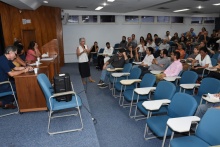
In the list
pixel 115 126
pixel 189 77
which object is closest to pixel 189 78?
pixel 189 77

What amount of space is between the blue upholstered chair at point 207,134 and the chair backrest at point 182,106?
26 centimetres

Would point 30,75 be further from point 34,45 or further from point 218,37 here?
point 218,37

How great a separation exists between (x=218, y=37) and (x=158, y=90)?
726 centimetres

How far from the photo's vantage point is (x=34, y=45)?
548 cm

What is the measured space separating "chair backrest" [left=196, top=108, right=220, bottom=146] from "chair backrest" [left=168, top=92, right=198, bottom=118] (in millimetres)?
263

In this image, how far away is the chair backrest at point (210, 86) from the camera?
3036 millimetres

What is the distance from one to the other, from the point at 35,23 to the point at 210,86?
6.97 meters

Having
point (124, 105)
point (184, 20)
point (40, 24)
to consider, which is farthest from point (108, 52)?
point (184, 20)

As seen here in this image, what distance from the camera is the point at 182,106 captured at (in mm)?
2471

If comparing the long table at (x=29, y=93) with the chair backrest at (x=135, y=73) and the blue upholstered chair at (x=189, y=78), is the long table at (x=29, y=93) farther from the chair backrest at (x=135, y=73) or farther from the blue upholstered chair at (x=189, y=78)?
the blue upholstered chair at (x=189, y=78)

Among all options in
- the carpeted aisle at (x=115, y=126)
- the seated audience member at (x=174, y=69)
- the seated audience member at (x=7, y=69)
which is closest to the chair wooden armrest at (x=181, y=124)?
the carpeted aisle at (x=115, y=126)

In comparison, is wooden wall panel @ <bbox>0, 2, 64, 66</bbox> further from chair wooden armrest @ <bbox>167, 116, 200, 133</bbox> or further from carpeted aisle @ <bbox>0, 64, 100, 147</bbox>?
chair wooden armrest @ <bbox>167, 116, 200, 133</bbox>

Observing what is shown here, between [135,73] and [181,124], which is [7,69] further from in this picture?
[181,124]

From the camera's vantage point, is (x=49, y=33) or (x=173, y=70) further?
(x=49, y=33)
